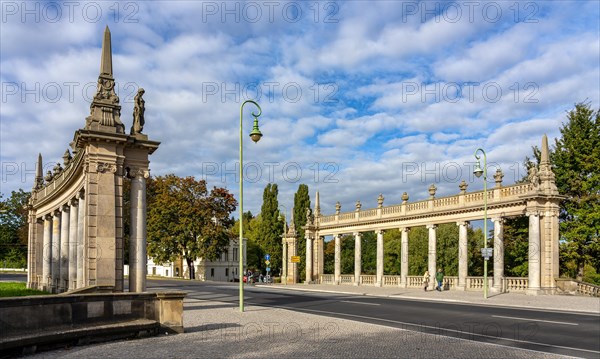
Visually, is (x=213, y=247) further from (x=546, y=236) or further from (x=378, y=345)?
(x=378, y=345)

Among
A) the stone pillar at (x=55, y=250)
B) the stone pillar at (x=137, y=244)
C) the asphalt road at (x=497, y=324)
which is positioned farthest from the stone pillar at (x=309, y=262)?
the stone pillar at (x=137, y=244)

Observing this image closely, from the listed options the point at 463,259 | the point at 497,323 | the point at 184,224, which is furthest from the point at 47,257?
the point at 497,323

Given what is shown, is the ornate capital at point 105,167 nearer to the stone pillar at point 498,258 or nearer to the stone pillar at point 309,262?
the stone pillar at point 498,258

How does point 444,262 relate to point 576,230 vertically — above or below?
below

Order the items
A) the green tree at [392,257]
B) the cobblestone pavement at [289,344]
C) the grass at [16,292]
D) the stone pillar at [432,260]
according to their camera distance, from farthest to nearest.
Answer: the green tree at [392,257]
the stone pillar at [432,260]
the grass at [16,292]
the cobblestone pavement at [289,344]

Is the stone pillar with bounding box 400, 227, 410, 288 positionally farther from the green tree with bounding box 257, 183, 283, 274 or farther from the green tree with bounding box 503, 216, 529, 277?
the green tree with bounding box 257, 183, 283, 274

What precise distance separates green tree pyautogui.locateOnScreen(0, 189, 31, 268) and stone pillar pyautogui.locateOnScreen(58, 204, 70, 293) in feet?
152

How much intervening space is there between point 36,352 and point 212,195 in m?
53.7

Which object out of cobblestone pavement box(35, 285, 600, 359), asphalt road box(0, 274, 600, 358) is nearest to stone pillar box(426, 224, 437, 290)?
asphalt road box(0, 274, 600, 358)

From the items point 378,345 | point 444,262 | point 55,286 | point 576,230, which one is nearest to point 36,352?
point 378,345

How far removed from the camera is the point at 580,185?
1460 inches

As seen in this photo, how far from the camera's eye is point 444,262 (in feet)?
216

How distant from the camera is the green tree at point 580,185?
118 feet

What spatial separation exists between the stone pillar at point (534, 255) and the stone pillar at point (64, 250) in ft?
90.2
